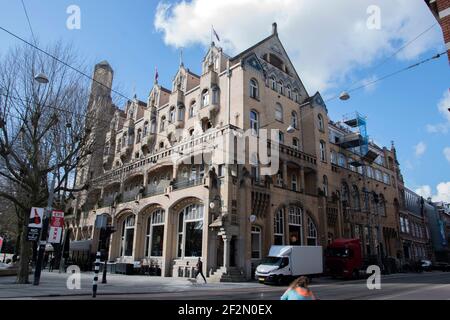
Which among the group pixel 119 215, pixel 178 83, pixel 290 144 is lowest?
pixel 119 215

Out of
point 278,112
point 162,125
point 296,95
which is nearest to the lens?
point 278,112

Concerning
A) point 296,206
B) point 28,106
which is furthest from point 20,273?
point 296,206

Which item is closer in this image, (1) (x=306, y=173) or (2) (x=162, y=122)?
(1) (x=306, y=173)

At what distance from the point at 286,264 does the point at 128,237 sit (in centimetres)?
2060

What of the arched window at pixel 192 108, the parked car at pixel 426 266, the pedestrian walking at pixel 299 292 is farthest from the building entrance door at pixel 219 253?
the parked car at pixel 426 266

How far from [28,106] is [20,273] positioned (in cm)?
898

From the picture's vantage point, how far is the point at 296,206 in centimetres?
3334

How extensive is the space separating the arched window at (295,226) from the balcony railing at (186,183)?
9638mm

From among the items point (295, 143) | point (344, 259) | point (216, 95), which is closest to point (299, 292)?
point (344, 259)

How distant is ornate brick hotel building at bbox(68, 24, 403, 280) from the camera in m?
27.1

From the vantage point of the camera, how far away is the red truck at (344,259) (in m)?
28.2

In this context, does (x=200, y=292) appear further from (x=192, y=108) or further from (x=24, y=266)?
(x=192, y=108)

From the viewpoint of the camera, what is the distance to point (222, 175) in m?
27.8

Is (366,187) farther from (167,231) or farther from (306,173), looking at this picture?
(167,231)
